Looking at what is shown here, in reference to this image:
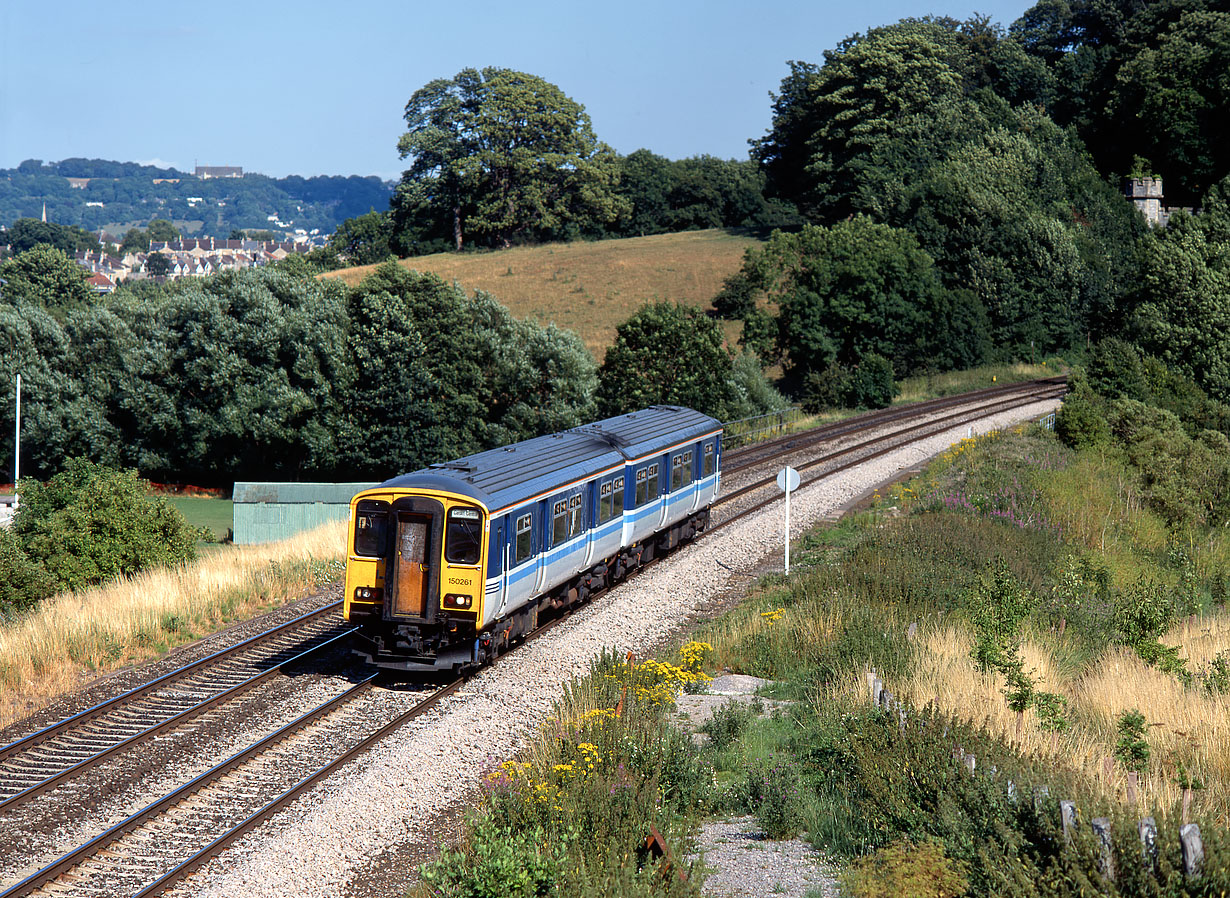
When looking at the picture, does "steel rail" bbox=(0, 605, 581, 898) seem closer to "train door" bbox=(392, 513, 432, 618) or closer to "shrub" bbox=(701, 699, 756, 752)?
"train door" bbox=(392, 513, 432, 618)

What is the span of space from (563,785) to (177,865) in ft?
11.9

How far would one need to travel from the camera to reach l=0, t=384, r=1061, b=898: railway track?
33.2 ft

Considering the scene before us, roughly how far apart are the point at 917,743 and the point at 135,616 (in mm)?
13601

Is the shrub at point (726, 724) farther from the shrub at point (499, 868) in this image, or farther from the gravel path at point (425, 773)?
the shrub at point (499, 868)

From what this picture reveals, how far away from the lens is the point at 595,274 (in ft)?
274

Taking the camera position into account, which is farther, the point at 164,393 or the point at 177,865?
the point at 164,393

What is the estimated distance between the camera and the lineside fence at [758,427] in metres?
42.1

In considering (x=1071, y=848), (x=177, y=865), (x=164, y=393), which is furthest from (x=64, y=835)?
(x=164, y=393)

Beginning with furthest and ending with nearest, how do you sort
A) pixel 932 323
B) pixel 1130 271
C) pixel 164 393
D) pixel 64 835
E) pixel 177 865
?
pixel 1130 271 < pixel 932 323 < pixel 164 393 < pixel 64 835 < pixel 177 865

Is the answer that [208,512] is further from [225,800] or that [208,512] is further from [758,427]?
[225,800]

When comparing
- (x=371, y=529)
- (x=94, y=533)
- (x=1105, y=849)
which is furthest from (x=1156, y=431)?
(x=1105, y=849)

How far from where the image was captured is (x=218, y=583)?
21.2 m

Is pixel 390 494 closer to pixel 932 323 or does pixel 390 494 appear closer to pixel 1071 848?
pixel 1071 848

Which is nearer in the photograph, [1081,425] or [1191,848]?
[1191,848]
